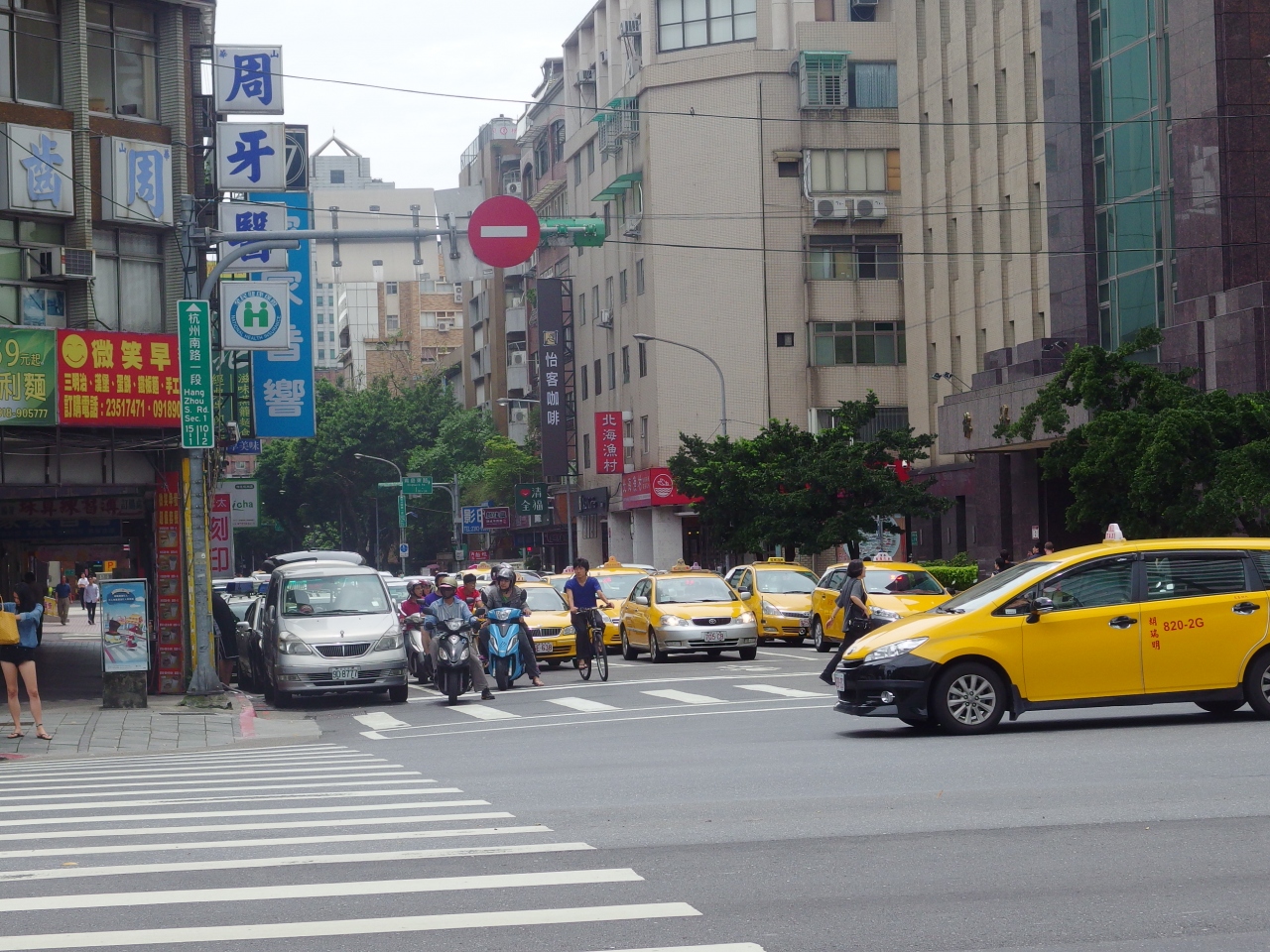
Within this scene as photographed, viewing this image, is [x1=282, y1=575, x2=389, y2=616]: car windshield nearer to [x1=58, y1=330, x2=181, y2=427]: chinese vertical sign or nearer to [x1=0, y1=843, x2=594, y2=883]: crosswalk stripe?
[x1=58, y1=330, x2=181, y2=427]: chinese vertical sign

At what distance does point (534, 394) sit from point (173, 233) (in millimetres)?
66340

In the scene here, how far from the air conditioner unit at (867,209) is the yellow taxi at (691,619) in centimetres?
3493

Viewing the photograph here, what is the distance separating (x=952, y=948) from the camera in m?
6.57

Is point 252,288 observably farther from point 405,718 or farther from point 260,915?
point 260,915

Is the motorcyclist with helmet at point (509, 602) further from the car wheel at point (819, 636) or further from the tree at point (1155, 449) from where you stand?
the tree at point (1155, 449)

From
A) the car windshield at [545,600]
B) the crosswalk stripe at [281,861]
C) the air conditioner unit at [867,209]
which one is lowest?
the crosswalk stripe at [281,861]

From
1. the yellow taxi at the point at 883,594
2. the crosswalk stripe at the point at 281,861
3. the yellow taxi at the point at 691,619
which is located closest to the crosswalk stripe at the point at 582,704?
the yellow taxi at the point at 883,594

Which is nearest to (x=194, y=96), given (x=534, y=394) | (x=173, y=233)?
(x=173, y=233)

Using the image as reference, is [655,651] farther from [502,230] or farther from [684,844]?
[684,844]

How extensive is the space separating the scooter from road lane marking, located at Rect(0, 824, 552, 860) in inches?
508

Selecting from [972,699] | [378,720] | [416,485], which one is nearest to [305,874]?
[972,699]

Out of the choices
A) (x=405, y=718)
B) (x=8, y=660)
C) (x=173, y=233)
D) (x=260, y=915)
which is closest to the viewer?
(x=260, y=915)

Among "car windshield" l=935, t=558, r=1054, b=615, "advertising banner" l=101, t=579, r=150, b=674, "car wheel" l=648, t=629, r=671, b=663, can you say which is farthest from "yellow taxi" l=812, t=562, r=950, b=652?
"car windshield" l=935, t=558, r=1054, b=615

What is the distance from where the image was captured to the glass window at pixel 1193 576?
48.5ft
